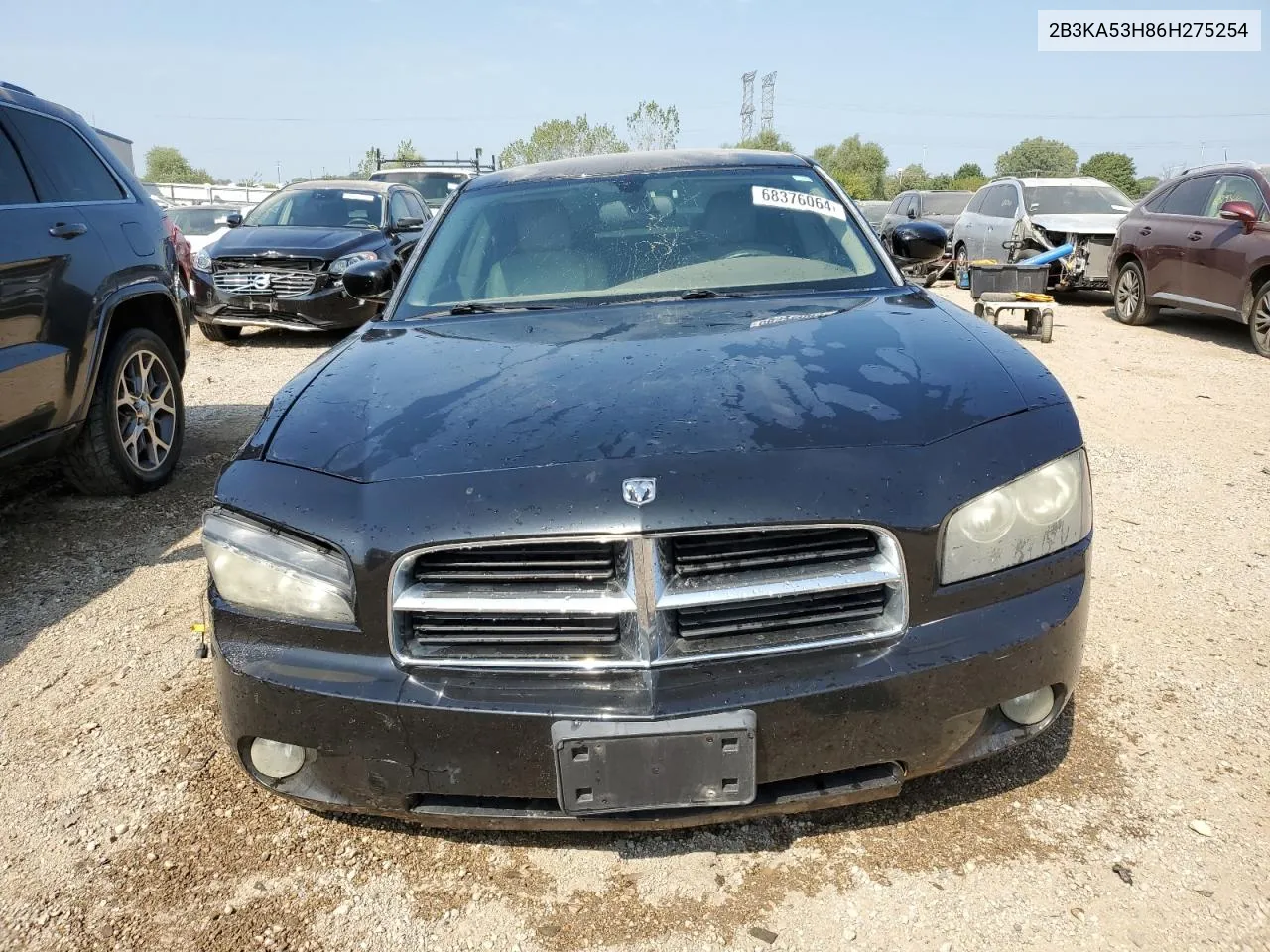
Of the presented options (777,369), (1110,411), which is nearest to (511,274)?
(777,369)

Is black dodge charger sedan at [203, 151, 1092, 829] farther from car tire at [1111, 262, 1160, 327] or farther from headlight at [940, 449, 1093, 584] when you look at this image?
car tire at [1111, 262, 1160, 327]

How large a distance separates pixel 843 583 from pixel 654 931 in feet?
2.65

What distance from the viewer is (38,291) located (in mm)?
4062

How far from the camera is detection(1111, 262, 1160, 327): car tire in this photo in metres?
10.4

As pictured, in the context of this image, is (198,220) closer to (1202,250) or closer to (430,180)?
(430,180)

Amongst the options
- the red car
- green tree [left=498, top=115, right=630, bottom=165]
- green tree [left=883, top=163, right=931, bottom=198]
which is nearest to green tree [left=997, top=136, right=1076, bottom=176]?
green tree [left=883, top=163, right=931, bottom=198]

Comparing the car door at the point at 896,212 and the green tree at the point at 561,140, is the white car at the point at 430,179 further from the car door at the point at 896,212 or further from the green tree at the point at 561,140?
the green tree at the point at 561,140

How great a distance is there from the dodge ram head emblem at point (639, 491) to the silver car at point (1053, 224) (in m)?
11.1

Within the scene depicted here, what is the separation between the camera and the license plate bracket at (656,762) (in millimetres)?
1788

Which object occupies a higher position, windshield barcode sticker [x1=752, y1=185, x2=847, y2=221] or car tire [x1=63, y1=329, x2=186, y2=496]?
windshield barcode sticker [x1=752, y1=185, x2=847, y2=221]

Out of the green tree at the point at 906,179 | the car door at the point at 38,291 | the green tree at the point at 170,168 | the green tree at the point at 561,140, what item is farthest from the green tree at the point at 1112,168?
the green tree at the point at 170,168

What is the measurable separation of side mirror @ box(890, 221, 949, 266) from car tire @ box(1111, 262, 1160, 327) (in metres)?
7.74

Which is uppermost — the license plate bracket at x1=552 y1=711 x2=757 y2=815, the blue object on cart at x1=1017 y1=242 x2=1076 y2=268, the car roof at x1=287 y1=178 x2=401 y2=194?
the car roof at x1=287 y1=178 x2=401 y2=194

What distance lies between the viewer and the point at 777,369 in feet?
7.59
